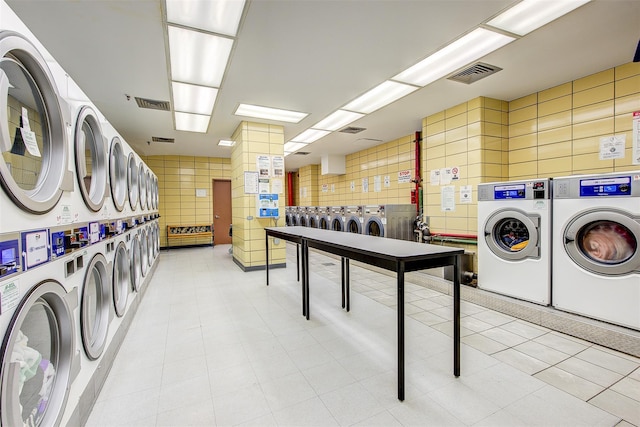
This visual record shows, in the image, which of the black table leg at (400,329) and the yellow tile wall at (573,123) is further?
the yellow tile wall at (573,123)

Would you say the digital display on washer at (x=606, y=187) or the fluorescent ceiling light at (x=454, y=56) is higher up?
the fluorescent ceiling light at (x=454, y=56)

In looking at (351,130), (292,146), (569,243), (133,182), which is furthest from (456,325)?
(292,146)

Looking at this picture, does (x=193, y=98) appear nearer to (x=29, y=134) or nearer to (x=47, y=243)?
(x=29, y=134)

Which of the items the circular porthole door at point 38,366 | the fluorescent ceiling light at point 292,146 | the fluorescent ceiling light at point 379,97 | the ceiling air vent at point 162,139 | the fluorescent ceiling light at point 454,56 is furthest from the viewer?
the fluorescent ceiling light at point 292,146

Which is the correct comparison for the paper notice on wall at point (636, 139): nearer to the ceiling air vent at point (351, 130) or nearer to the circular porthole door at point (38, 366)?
the ceiling air vent at point (351, 130)

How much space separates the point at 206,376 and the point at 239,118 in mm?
4098

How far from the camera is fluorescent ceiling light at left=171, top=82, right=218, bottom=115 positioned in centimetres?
374

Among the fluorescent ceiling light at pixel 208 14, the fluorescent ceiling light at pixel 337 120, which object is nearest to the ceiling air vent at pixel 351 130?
the fluorescent ceiling light at pixel 337 120

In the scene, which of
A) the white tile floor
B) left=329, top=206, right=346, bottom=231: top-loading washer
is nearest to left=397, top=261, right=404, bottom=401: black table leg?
the white tile floor

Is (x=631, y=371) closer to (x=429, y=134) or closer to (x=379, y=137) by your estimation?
(x=429, y=134)

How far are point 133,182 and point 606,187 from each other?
489cm

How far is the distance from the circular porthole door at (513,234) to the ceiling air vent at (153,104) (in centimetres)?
480

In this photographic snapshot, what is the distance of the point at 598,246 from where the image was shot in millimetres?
2648

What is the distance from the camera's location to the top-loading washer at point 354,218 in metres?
6.01
